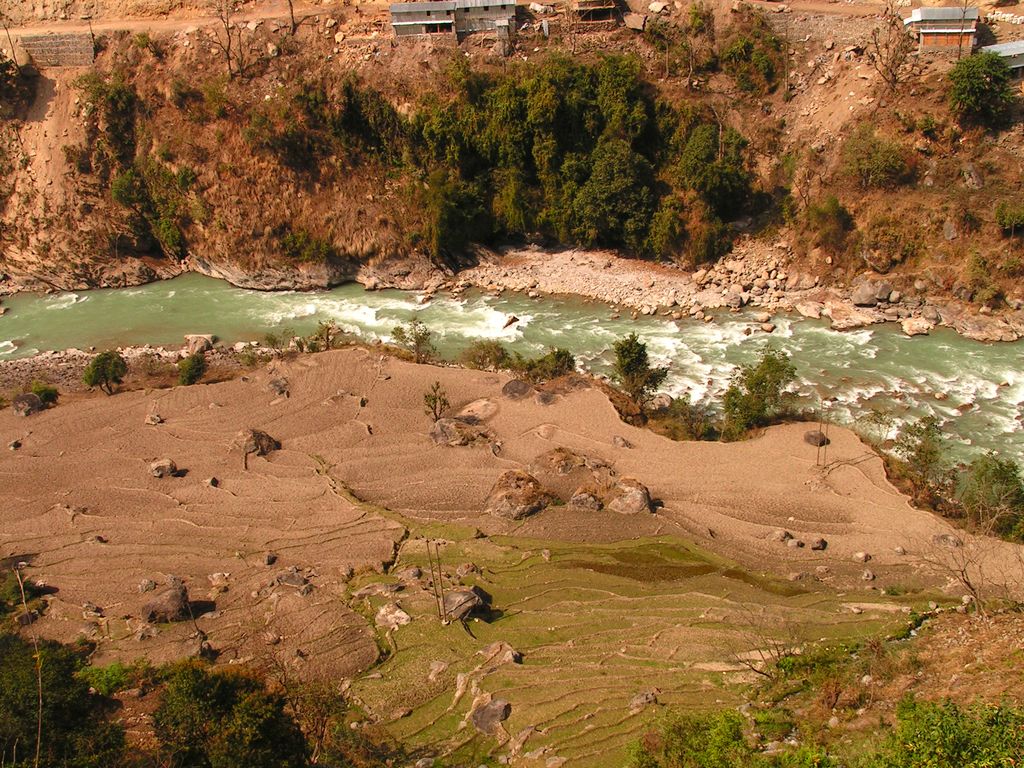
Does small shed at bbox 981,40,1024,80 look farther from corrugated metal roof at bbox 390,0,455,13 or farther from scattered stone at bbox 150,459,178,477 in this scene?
scattered stone at bbox 150,459,178,477

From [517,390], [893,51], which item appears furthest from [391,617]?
[893,51]

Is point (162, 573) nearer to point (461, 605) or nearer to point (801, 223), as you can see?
point (461, 605)

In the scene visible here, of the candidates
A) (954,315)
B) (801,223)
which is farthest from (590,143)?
(954,315)

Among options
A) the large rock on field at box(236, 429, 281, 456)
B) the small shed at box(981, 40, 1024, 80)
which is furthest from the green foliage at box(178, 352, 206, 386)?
the small shed at box(981, 40, 1024, 80)

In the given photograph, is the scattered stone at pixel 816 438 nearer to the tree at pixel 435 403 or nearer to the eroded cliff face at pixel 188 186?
the tree at pixel 435 403

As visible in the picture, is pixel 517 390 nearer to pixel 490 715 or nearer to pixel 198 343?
pixel 490 715
